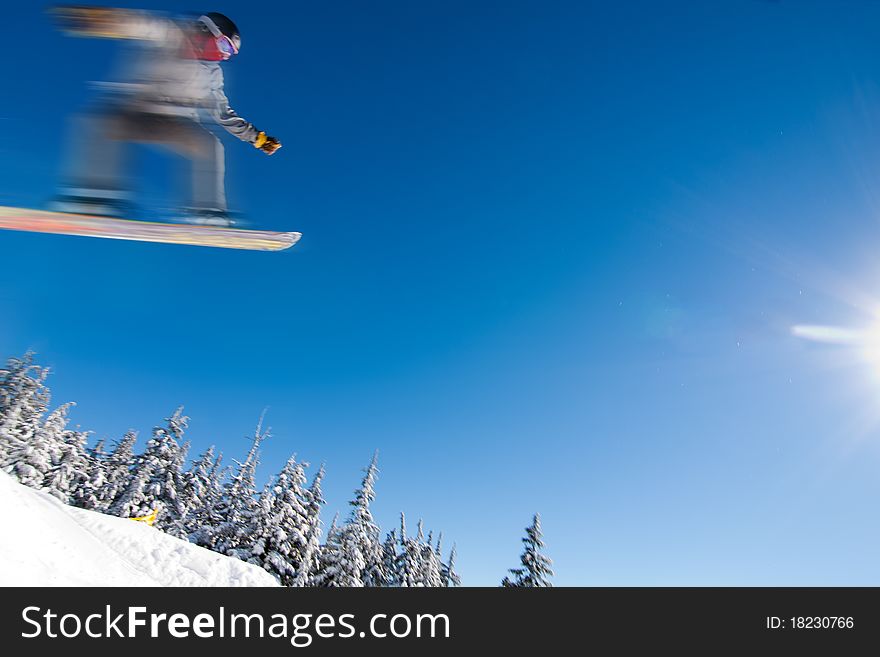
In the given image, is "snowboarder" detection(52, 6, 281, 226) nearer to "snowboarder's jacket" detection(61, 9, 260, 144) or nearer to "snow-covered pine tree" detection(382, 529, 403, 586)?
"snowboarder's jacket" detection(61, 9, 260, 144)

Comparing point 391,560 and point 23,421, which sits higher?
point 23,421

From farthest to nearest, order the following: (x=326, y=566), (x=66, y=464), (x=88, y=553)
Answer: (x=66, y=464) < (x=326, y=566) < (x=88, y=553)

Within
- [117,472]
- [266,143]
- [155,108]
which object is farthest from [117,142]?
[117,472]

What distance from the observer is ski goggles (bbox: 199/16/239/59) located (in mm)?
5254

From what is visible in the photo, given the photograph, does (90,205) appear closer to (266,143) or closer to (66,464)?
(266,143)

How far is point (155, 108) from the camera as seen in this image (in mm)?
5359

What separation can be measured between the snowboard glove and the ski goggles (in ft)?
2.93

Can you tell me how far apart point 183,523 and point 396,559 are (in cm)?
1362

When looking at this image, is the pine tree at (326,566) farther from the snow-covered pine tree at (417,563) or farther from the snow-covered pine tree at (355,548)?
the snow-covered pine tree at (417,563)

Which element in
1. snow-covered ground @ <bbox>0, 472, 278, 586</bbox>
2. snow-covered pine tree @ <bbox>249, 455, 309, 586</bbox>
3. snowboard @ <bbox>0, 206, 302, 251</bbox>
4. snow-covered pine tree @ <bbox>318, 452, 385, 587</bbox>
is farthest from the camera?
snow-covered pine tree @ <bbox>318, 452, 385, 587</bbox>

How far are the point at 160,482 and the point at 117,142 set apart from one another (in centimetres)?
3128

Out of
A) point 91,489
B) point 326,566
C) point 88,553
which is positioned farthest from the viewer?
point 91,489

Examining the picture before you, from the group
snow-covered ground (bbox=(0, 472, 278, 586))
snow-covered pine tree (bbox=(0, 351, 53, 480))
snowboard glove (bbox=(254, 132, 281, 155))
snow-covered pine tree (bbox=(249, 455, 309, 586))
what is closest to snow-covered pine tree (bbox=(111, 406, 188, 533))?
snow-covered pine tree (bbox=(0, 351, 53, 480))
